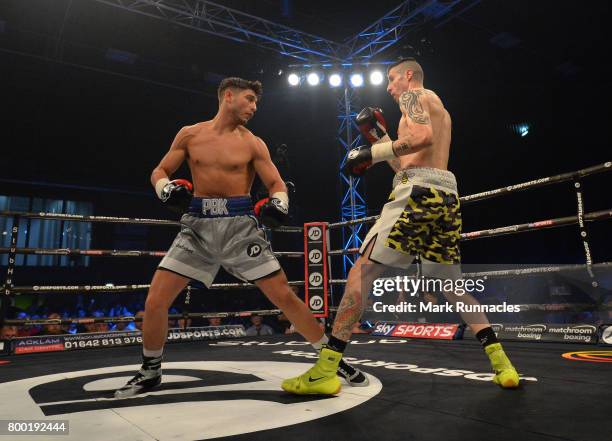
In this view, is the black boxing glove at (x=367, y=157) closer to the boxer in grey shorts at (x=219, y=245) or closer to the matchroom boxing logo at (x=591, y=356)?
the boxer in grey shorts at (x=219, y=245)

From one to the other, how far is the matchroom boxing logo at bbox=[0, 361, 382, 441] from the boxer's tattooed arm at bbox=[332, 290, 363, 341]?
0.73 feet

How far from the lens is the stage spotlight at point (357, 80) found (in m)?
9.06

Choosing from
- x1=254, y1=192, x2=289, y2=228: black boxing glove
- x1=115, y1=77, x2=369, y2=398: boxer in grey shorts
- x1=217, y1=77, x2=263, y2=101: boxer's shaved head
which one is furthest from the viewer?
x1=217, y1=77, x2=263, y2=101: boxer's shaved head

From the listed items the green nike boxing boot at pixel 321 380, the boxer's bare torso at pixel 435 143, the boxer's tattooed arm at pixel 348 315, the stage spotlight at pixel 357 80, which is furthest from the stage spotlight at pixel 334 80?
the green nike boxing boot at pixel 321 380

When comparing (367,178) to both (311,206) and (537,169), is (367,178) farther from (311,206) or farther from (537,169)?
(537,169)

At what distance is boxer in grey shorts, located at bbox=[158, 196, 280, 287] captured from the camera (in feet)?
6.48

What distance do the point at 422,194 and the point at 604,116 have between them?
855 centimetres

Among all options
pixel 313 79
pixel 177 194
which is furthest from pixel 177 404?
pixel 313 79

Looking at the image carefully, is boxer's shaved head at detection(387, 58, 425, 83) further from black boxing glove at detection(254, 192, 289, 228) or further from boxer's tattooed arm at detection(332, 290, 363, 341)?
boxer's tattooed arm at detection(332, 290, 363, 341)

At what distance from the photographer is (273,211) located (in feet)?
6.64

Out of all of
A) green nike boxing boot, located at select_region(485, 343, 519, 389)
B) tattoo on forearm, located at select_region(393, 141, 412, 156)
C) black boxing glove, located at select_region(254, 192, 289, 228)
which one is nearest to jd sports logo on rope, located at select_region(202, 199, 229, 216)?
black boxing glove, located at select_region(254, 192, 289, 228)

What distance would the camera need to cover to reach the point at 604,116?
8.47 meters

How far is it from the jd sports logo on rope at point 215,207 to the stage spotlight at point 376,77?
24.4 feet

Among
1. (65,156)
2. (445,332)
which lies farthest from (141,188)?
(445,332)
